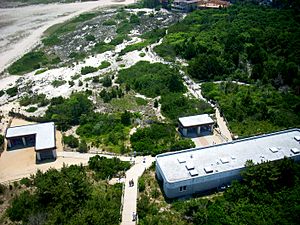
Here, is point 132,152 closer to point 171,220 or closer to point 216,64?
point 171,220

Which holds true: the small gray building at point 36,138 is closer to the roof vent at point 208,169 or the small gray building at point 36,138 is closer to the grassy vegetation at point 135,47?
the roof vent at point 208,169

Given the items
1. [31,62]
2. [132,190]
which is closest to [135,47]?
[31,62]

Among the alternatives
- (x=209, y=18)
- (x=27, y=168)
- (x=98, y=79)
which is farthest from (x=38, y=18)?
(x=27, y=168)

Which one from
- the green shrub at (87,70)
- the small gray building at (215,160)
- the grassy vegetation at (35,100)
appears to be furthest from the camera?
the green shrub at (87,70)

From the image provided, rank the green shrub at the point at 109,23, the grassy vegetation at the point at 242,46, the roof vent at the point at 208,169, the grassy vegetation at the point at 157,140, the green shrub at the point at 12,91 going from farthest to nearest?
the green shrub at the point at 109,23, the green shrub at the point at 12,91, the grassy vegetation at the point at 242,46, the grassy vegetation at the point at 157,140, the roof vent at the point at 208,169

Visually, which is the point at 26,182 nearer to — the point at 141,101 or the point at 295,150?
the point at 141,101

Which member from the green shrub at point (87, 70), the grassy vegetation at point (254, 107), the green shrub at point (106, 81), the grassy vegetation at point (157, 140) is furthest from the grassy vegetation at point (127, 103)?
the green shrub at point (87, 70)
